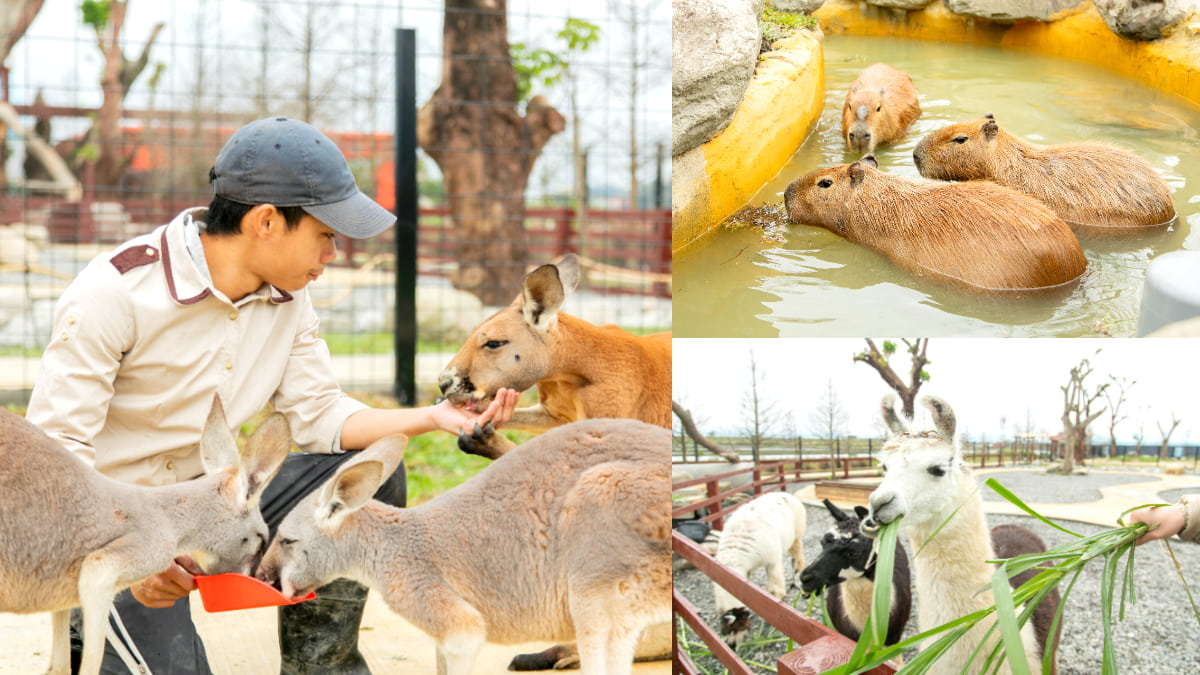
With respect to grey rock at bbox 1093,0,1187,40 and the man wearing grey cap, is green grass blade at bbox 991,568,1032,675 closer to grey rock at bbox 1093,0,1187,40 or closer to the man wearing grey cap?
grey rock at bbox 1093,0,1187,40

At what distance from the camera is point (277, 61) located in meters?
4.37

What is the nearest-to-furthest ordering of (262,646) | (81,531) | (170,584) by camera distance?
(81,531), (170,584), (262,646)

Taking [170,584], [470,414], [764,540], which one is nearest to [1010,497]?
[764,540]

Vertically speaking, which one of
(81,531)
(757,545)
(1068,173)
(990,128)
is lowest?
(757,545)

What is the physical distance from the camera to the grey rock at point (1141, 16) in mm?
2109

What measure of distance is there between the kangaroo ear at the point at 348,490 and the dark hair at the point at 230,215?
21.2 inches

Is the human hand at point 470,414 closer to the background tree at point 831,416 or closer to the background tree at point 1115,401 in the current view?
the background tree at point 831,416

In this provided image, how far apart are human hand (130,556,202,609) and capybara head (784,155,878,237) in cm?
149

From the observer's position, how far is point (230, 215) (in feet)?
7.05

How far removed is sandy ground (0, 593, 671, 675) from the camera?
2.29 meters

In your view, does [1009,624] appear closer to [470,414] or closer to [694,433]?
[694,433]

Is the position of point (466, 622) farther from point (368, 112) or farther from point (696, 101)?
point (368, 112)

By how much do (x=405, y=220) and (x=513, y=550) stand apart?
72.0 inches

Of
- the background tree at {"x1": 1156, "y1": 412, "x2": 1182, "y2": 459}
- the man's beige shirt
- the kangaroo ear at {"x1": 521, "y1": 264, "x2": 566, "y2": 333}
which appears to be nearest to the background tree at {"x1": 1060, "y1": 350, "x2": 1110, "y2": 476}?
the background tree at {"x1": 1156, "y1": 412, "x2": 1182, "y2": 459}
